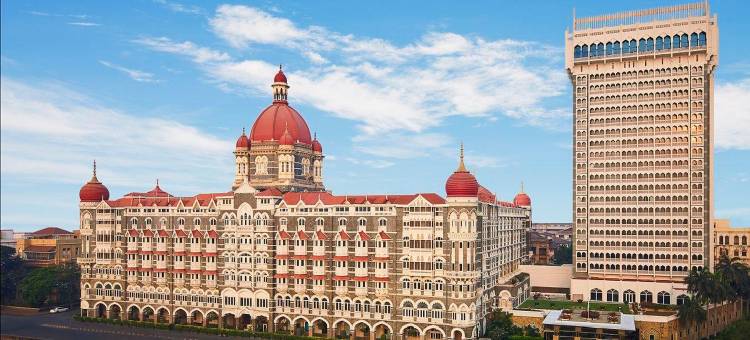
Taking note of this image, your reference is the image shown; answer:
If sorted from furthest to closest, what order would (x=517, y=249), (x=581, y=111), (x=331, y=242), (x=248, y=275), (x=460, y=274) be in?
(x=517, y=249), (x=581, y=111), (x=248, y=275), (x=331, y=242), (x=460, y=274)

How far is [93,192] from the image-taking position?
325ft

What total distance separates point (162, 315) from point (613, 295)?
234 ft

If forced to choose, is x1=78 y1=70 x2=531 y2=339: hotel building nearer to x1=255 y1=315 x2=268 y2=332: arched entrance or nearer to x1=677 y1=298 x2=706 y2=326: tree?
x1=255 y1=315 x2=268 y2=332: arched entrance

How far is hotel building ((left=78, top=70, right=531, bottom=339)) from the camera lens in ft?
253

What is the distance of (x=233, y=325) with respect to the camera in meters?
90.9

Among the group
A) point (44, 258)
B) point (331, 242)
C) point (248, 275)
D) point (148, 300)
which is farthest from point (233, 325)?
point (44, 258)

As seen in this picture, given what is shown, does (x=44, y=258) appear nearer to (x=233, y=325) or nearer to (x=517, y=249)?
(x=233, y=325)

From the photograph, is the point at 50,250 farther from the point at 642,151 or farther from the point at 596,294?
the point at 642,151

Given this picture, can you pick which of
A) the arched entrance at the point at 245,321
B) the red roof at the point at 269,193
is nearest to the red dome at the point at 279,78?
the red roof at the point at 269,193

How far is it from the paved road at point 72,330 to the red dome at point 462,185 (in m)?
38.9

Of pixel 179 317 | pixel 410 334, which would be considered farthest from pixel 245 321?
pixel 410 334

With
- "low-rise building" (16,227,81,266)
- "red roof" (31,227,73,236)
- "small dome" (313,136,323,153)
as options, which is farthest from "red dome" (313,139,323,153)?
"red roof" (31,227,73,236)

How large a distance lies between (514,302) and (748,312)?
41689 mm

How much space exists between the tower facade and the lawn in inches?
177
